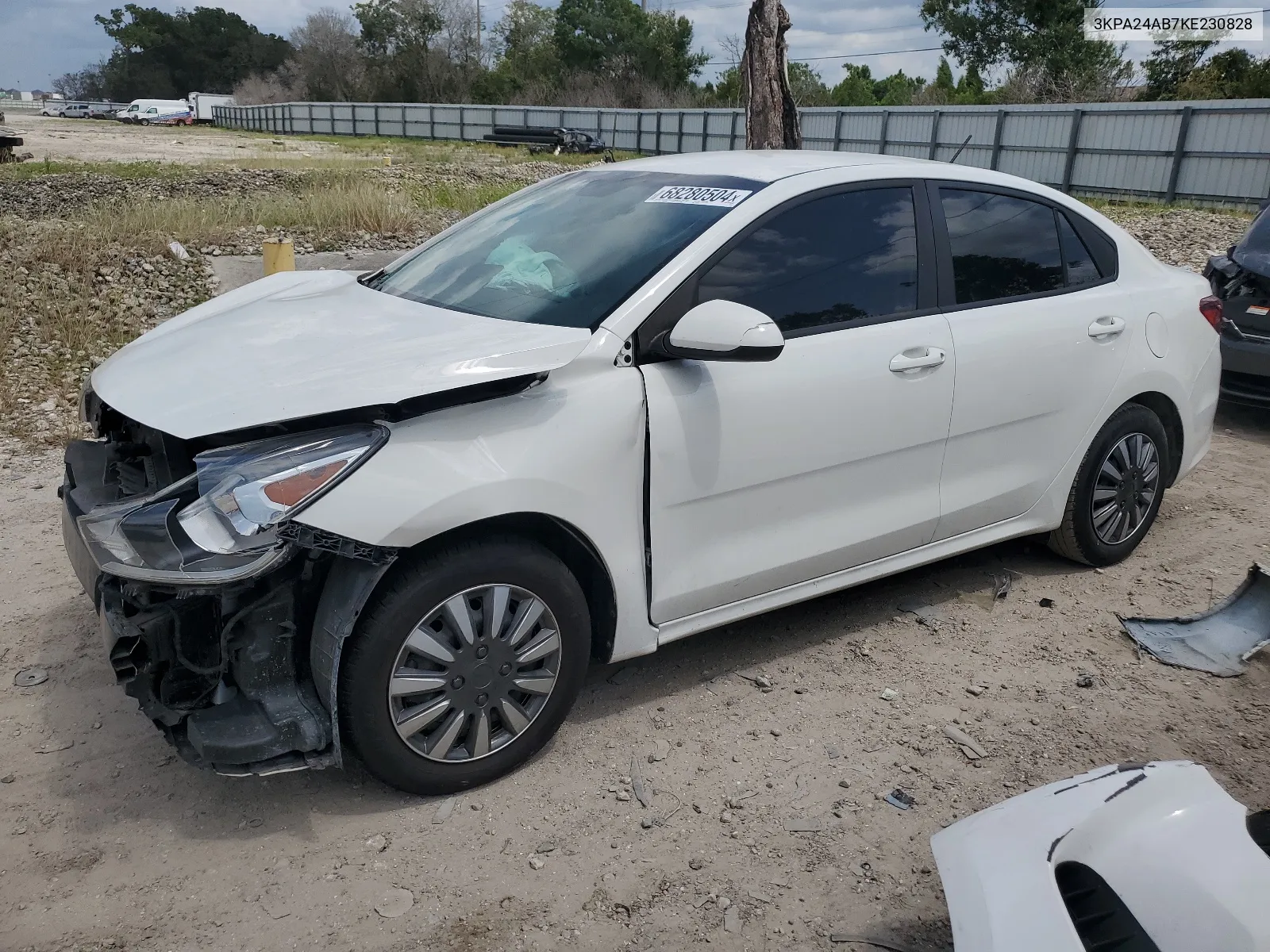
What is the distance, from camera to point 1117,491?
4586 mm

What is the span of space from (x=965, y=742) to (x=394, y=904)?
185 cm

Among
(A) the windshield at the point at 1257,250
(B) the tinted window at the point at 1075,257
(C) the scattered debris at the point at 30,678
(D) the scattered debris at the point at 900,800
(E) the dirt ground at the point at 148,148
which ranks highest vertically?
(B) the tinted window at the point at 1075,257

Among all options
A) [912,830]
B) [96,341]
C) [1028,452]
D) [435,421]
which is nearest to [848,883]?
[912,830]

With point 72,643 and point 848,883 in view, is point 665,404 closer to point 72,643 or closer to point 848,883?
point 848,883

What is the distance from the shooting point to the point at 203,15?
96375 mm

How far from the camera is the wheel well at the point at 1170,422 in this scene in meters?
4.58

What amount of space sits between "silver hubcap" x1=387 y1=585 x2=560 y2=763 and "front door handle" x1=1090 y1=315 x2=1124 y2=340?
8.51ft

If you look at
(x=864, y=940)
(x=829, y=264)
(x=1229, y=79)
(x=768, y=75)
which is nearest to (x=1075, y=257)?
(x=829, y=264)

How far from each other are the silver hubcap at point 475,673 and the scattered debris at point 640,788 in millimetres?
378

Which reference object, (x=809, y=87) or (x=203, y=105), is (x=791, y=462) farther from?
(x=203, y=105)

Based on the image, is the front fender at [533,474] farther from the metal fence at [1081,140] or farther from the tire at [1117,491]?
the metal fence at [1081,140]

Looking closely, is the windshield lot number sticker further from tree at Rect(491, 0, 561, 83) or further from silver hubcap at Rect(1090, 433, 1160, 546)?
tree at Rect(491, 0, 561, 83)

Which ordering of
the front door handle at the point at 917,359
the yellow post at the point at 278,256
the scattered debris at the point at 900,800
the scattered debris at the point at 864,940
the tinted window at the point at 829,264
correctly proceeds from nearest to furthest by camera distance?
the scattered debris at the point at 864,940
the scattered debris at the point at 900,800
the tinted window at the point at 829,264
the front door handle at the point at 917,359
the yellow post at the point at 278,256

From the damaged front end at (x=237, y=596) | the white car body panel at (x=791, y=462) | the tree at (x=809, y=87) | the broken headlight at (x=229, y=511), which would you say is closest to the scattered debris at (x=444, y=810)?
the damaged front end at (x=237, y=596)
